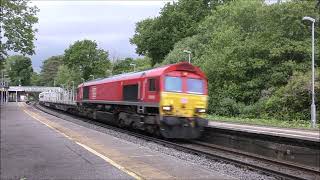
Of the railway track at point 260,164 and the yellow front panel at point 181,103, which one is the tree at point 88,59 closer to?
the yellow front panel at point 181,103

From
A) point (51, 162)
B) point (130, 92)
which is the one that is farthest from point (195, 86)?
point (51, 162)

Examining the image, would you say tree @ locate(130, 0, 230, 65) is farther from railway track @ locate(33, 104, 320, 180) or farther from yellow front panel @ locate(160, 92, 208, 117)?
railway track @ locate(33, 104, 320, 180)

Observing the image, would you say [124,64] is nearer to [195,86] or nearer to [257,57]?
[257,57]

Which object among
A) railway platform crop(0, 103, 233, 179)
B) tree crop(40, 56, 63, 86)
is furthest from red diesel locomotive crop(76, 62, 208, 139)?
tree crop(40, 56, 63, 86)

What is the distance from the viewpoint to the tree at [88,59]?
114688 mm

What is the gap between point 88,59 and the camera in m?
116

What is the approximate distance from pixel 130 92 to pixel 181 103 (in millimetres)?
4366

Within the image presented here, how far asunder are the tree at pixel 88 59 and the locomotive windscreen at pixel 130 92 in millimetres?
89087

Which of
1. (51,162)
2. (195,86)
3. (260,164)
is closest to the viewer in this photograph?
(51,162)

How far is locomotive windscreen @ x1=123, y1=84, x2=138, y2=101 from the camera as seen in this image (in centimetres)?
2422

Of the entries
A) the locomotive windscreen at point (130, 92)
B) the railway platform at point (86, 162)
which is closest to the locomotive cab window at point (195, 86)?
the locomotive windscreen at point (130, 92)

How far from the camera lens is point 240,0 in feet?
212

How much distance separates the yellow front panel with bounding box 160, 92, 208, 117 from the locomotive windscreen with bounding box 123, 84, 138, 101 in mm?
3103

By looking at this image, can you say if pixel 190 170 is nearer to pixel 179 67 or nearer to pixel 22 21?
pixel 179 67
